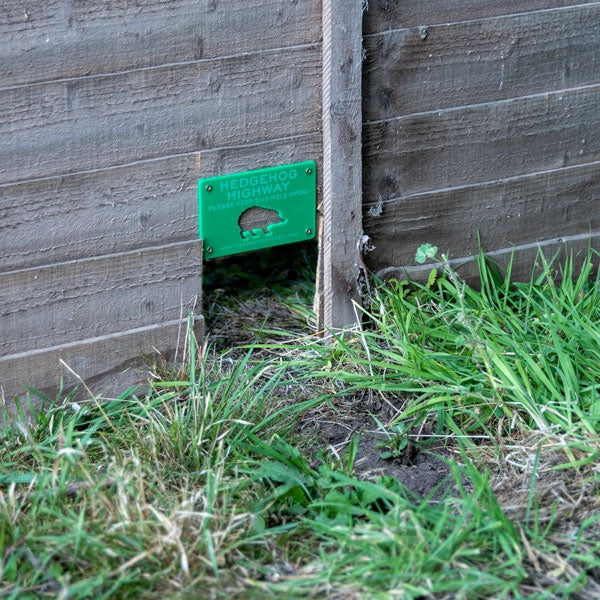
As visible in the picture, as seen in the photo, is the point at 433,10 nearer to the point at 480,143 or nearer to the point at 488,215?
the point at 480,143

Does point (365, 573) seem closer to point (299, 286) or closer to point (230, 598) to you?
point (230, 598)

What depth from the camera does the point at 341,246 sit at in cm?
297

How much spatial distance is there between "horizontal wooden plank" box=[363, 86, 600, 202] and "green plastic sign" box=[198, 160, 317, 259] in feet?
0.64

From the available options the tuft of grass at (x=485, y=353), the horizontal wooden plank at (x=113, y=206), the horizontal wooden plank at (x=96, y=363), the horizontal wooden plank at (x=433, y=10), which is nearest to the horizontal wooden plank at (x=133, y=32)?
the horizontal wooden plank at (x=433, y=10)

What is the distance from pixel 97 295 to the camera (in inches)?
110

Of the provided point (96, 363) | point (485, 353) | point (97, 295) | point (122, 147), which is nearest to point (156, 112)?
point (122, 147)

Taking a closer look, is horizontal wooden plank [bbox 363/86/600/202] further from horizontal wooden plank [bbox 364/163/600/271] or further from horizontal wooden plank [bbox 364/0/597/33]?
horizontal wooden plank [bbox 364/0/597/33]

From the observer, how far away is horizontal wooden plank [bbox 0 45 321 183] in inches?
101

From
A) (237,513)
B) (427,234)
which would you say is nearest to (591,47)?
(427,234)

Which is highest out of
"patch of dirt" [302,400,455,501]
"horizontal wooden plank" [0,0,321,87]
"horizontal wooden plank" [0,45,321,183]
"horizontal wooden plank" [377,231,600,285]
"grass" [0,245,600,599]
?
"horizontal wooden plank" [0,0,321,87]

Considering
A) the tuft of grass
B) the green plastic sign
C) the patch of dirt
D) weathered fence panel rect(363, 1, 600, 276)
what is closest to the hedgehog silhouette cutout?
the green plastic sign

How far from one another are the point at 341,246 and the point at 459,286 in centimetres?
41

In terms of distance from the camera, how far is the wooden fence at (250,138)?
102 inches

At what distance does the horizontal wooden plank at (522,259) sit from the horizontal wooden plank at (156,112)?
0.57m
